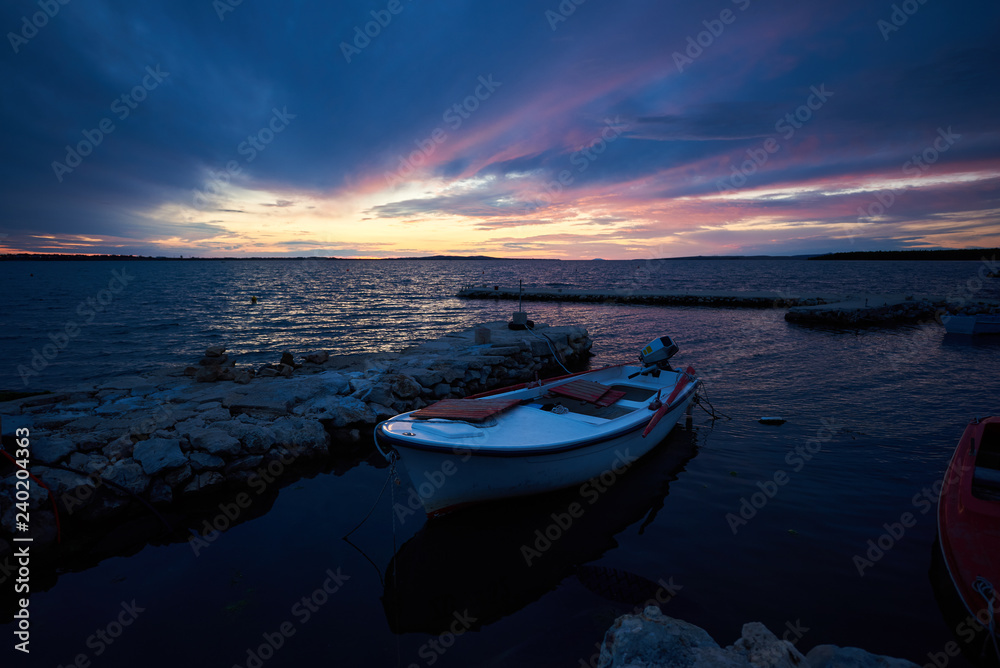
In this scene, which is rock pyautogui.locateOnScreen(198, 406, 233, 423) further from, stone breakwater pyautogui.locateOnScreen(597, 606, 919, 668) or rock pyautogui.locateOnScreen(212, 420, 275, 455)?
stone breakwater pyautogui.locateOnScreen(597, 606, 919, 668)

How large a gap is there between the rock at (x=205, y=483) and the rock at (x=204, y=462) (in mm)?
85

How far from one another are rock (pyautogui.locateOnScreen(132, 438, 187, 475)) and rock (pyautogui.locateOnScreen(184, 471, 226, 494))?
38cm

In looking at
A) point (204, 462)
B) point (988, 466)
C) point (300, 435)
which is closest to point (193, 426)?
point (204, 462)

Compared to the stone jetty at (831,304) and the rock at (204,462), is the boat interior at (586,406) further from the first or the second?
the stone jetty at (831,304)

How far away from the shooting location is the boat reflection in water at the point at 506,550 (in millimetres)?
5512

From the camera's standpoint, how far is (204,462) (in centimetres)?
784

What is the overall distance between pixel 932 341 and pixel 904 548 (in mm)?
23237

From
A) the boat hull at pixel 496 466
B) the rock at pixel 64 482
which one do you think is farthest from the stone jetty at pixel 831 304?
the rock at pixel 64 482

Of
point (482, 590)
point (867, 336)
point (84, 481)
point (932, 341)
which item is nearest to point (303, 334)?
point (84, 481)

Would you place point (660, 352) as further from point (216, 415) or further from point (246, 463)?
point (216, 415)

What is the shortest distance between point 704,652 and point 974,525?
452 cm

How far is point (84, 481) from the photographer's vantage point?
6.68 meters

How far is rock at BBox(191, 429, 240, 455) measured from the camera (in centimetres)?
799

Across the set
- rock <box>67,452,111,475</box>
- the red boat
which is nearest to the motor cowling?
the red boat
